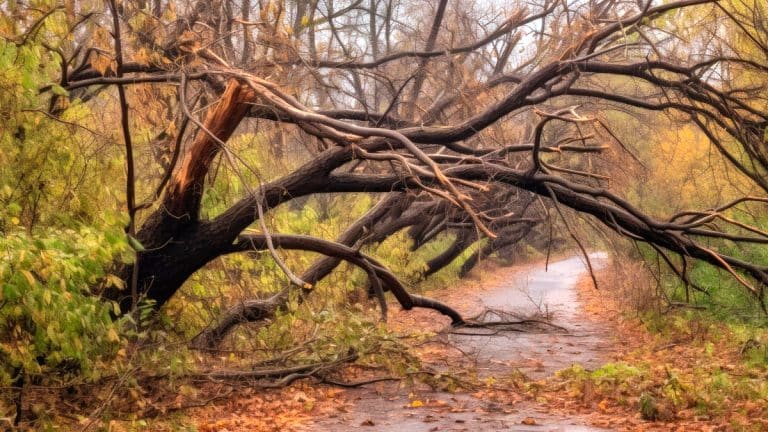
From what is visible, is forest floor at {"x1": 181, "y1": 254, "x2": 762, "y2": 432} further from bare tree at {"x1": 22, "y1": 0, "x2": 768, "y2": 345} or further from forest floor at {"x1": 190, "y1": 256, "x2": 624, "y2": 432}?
bare tree at {"x1": 22, "y1": 0, "x2": 768, "y2": 345}

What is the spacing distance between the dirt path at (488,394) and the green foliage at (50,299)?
276 cm

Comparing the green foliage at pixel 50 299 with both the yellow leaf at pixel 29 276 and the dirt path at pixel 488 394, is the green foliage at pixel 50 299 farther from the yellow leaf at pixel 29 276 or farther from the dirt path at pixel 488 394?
the dirt path at pixel 488 394

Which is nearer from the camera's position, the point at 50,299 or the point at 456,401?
the point at 50,299

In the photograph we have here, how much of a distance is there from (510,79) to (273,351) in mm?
7541

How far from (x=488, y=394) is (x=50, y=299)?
5.74 metres

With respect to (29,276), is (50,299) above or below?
below

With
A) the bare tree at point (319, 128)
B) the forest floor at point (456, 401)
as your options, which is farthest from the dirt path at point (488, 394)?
the bare tree at point (319, 128)

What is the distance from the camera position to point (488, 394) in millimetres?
9891

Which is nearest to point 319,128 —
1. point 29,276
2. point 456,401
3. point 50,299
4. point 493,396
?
point 456,401

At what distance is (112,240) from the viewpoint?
621 cm

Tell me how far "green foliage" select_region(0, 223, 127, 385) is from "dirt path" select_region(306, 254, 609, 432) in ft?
9.05

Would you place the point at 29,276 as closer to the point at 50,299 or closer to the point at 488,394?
the point at 50,299

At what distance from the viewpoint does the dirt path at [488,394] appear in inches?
326

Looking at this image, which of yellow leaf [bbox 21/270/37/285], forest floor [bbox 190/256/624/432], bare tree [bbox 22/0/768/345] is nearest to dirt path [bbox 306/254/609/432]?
forest floor [bbox 190/256/624/432]
